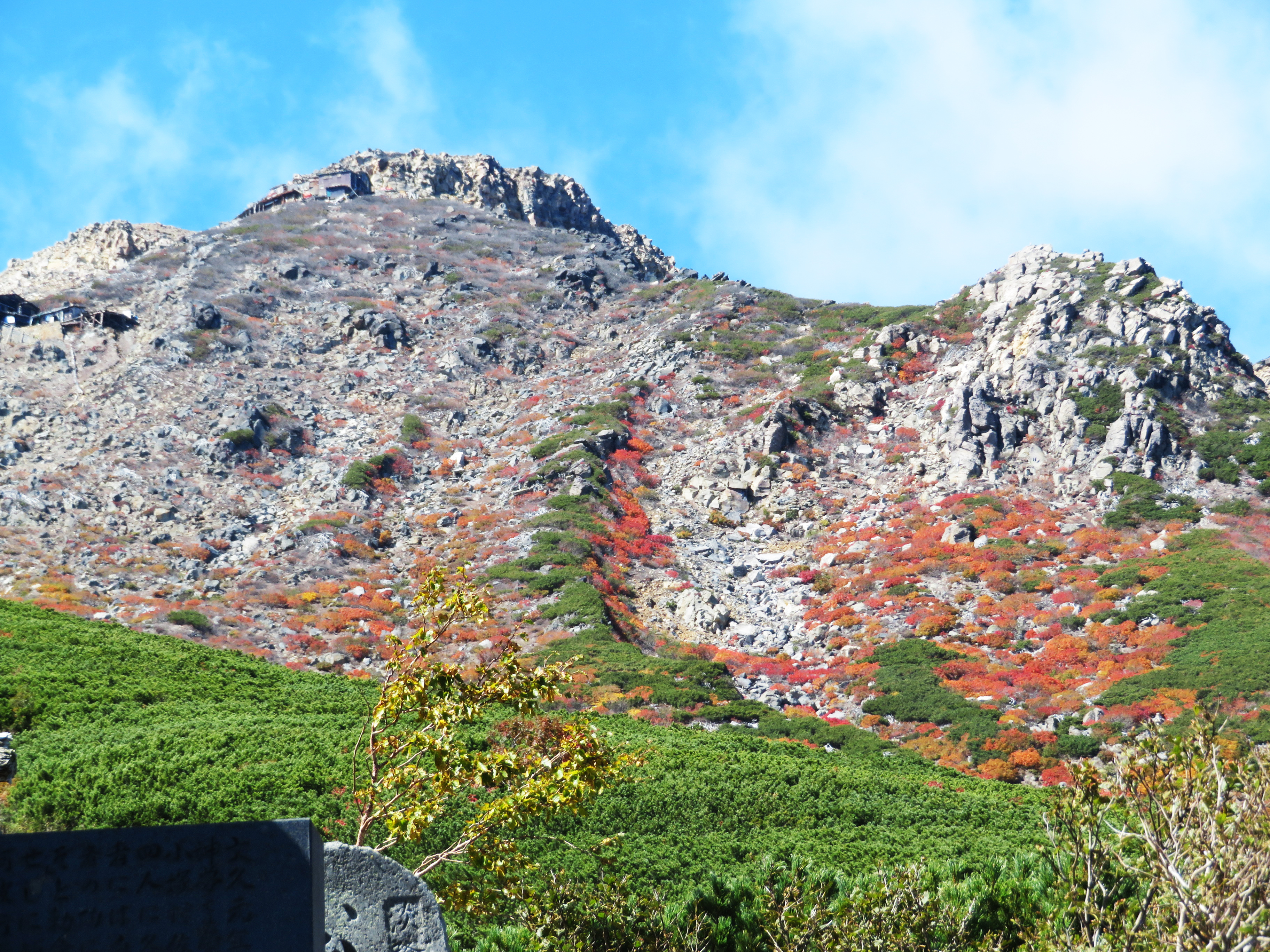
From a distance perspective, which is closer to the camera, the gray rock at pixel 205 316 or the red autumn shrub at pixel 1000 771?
the red autumn shrub at pixel 1000 771

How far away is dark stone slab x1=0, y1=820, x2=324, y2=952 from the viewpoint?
4410 millimetres

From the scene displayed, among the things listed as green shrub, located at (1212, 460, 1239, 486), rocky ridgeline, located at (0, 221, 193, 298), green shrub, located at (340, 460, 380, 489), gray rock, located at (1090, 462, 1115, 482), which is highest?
rocky ridgeline, located at (0, 221, 193, 298)

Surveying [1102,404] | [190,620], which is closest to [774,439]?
[1102,404]

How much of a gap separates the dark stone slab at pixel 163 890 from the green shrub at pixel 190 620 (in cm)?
2856

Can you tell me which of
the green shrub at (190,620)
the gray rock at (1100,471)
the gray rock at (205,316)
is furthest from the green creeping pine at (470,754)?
the gray rock at (205,316)

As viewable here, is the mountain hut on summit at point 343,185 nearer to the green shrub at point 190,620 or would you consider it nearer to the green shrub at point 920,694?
the green shrub at point 190,620

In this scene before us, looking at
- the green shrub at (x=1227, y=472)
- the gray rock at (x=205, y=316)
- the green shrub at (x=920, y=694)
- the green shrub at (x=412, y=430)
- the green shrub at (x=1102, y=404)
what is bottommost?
the green shrub at (x=920, y=694)

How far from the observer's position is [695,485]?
154ft

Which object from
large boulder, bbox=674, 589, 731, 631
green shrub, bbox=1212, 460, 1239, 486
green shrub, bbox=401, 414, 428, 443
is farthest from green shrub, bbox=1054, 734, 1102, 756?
green shrub, bbox=401, 414, 428, 443

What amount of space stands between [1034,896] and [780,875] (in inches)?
112

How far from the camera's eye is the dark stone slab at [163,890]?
4.41m

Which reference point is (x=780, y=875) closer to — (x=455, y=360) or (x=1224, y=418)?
(x=1224, y=418)

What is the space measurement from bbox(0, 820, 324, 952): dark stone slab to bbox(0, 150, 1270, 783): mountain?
814 inches

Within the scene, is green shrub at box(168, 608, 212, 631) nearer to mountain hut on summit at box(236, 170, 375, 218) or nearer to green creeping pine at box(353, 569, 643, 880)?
green creeping pine at box(353, 569, 643, 880)
